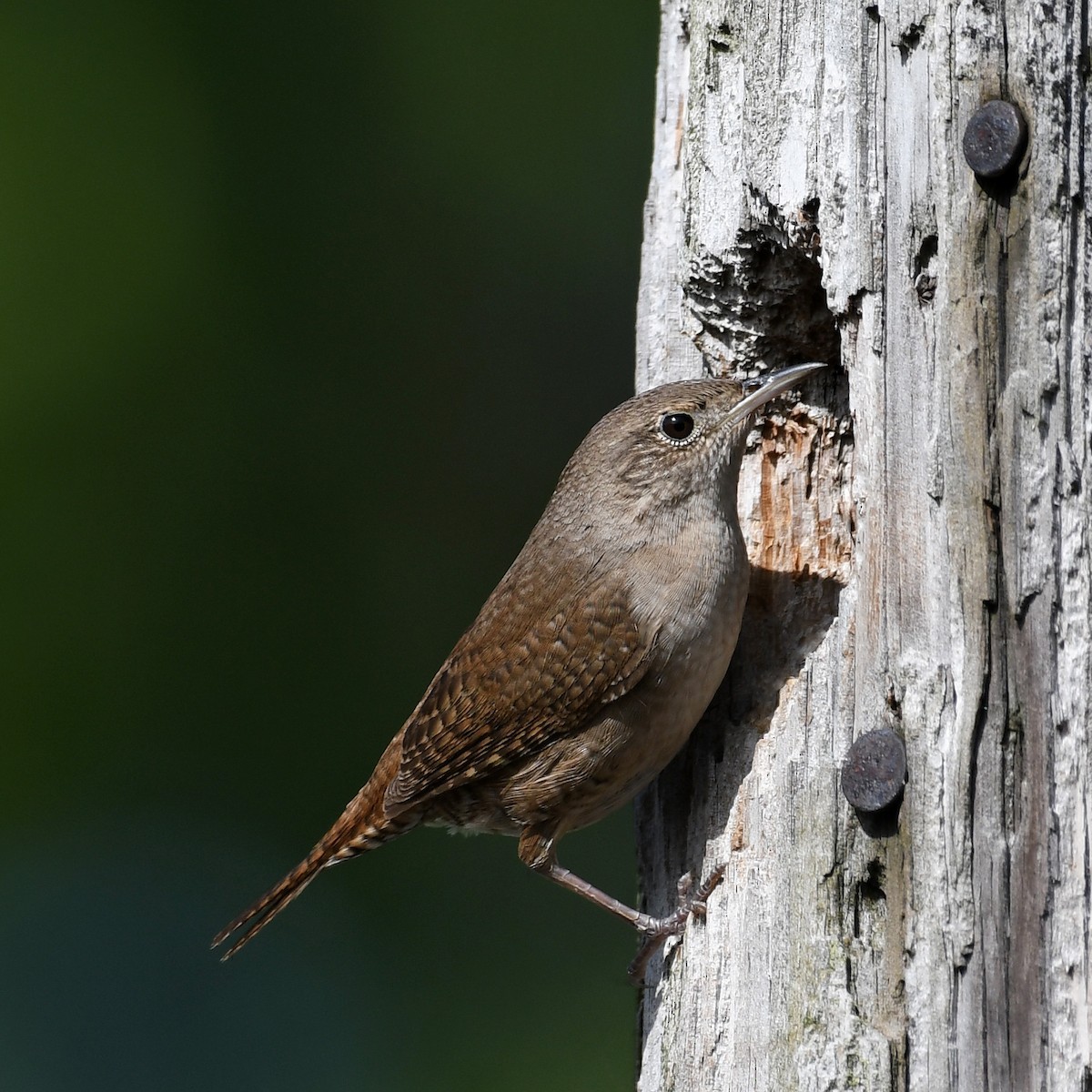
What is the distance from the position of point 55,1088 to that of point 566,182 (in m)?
5.33

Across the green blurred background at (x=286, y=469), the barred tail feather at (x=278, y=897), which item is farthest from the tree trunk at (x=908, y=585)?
the green blurred background at (x=286, y=469)

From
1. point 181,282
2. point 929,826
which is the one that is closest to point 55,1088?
point 181,282

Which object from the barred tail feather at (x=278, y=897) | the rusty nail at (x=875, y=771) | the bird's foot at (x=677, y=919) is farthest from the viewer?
the barred tail feather at (x=278, y=897)

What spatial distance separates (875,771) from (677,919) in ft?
2.31

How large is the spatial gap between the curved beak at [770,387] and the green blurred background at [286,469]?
11.7 feet

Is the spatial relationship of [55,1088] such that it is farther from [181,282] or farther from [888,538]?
[888,538]

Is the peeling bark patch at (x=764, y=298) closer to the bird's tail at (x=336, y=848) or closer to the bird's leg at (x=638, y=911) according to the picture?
the bird's leg at (x=638, y=911)

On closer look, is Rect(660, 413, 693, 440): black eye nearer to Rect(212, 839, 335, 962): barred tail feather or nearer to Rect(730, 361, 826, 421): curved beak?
Rect(730, 361, 826, 421): curved beak

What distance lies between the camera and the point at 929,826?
84.4 inches

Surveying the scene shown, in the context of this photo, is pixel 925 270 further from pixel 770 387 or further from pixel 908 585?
pixel 770 387

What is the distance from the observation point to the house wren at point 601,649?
2914 mm

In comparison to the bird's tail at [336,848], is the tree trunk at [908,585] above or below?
above

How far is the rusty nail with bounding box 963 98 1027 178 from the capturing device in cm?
211

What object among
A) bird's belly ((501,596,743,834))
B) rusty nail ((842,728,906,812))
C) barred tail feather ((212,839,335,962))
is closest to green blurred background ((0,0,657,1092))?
barred tail feather ((212,839,335,962))
